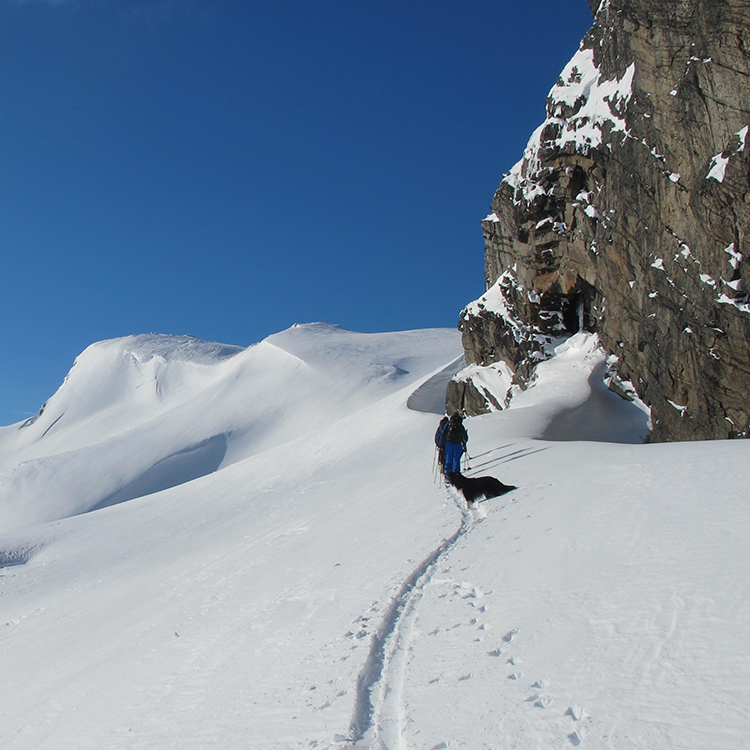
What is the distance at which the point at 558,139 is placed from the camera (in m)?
25.1

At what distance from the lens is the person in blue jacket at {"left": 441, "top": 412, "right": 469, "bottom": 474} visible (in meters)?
11.0

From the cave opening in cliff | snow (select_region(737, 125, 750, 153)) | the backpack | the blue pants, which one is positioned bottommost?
the cave opening in cliff

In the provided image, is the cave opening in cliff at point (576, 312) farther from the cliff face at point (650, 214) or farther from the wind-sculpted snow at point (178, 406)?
the wind-sculpted snow at point (178, 406)

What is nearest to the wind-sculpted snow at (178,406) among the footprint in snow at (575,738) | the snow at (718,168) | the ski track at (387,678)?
the snow at (718,168)

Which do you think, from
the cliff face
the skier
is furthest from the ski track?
the cliff face

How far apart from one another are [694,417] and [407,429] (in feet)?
30.6

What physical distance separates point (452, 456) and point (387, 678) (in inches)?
288

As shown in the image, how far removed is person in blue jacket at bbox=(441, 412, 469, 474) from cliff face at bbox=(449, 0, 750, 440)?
34.5 ft

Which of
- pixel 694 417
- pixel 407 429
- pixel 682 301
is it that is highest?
pixel 682 301

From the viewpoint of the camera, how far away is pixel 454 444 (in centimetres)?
1115

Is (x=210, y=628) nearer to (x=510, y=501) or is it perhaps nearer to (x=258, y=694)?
(x=258, y=694)

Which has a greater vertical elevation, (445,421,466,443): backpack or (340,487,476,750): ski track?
(340,487,476,750): ski track

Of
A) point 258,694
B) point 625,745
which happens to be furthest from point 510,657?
point 258,694

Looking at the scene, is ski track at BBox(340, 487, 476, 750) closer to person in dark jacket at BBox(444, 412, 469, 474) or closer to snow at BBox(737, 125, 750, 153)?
person in dark jacket at BBox(444, 412, 469, 474)
